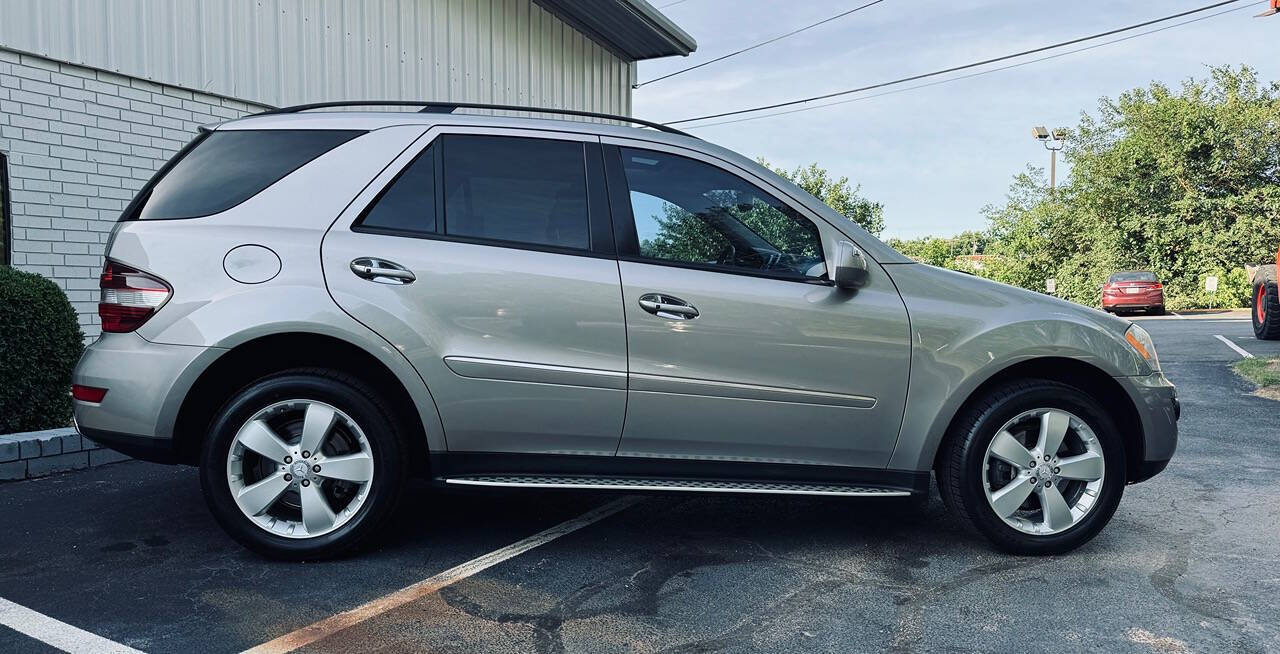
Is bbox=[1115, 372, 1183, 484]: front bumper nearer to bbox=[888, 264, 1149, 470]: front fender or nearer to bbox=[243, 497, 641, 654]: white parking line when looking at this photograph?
bbox=[888, 264, 1149, 470]: front fender

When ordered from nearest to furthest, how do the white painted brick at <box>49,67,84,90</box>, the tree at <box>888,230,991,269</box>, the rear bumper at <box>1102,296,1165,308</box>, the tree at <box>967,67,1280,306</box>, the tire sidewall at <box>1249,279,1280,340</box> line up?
the white painted brick at <box>49,67,84,90</box>, the tire sidewall at <box>1249,279,1280,340</box>, the rear bumper at <box>1102,296,1165,308</box>, the tree at <box>967,67,1280,306</box>, the tree at <box>888,230,991,269</box>

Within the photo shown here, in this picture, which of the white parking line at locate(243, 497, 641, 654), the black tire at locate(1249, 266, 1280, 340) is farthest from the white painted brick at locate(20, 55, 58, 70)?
the black tire at locate(1249, 266, 1280, 340)

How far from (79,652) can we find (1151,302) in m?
30.1

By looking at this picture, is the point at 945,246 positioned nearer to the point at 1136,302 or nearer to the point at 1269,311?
the point at 1136,302

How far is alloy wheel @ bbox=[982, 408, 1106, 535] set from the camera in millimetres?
3928

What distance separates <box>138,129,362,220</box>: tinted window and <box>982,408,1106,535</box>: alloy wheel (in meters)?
3.03

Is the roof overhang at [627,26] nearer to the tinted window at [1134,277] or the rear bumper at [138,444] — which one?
the rear bumper at [138,444]

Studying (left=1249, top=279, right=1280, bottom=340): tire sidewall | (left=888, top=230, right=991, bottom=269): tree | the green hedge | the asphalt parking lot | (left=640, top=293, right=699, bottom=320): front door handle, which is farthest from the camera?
(left=888, top=230, right=991, bottom=269): tree

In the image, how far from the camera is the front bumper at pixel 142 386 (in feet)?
12.0

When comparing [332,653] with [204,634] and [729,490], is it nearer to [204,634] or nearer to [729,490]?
[204,634]

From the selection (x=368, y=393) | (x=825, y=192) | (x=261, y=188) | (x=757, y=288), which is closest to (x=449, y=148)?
(x=261, y=188)

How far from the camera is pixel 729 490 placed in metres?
3.84

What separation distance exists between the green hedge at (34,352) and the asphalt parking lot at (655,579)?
0.79 meters

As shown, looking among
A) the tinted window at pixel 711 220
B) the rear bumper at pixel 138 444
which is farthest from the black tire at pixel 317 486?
the tinted window at pixel 711 220
